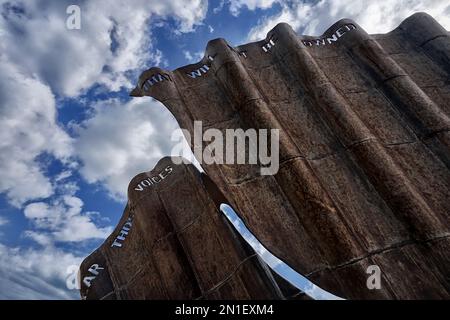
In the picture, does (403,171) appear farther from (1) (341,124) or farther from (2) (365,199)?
(1) (341,124)

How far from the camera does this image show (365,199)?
3387 millimetres

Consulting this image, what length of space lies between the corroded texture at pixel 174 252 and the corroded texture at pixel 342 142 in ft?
1.37

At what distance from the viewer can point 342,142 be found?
3805 millimetres

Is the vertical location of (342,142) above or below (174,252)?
above

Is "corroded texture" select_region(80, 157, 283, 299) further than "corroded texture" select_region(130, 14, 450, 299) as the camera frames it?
Yes

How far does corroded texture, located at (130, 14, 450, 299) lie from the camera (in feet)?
9.62

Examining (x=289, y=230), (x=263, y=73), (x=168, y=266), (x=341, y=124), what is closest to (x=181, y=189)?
(x=168, y=266)

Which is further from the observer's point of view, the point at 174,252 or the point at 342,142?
the point at 174,252

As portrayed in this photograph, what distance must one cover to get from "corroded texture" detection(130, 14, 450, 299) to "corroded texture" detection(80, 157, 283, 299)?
416mm

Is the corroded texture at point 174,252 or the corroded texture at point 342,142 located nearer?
the corroded texture at point 342,142

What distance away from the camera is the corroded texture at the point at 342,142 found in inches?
115

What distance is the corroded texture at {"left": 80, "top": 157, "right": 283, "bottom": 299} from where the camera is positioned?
365cm

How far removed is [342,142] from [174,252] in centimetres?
297

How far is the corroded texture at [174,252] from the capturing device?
3.65 m
